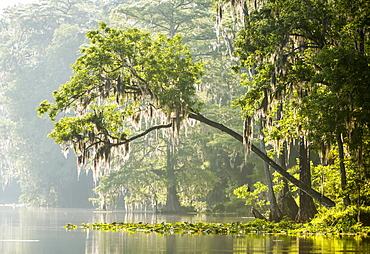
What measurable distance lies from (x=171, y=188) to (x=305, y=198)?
22.7m

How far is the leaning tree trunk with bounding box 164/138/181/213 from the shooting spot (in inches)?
1774

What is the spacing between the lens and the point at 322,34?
18.6 metres

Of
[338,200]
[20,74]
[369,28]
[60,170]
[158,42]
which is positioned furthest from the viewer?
[20,74]

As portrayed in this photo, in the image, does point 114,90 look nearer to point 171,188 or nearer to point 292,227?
point 292,227

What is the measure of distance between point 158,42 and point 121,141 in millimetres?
3744

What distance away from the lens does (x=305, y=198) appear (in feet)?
78.2

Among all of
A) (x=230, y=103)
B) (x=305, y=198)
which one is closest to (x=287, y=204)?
(x=305, y=198)

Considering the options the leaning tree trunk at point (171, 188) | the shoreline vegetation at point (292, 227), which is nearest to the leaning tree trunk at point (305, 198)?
the shoreline vegetation at point (292, 227)

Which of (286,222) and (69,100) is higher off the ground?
(69,100)

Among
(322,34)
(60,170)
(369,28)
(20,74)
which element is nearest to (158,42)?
(322,34)

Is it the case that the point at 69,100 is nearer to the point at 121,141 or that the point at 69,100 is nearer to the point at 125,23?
the point at 121,141

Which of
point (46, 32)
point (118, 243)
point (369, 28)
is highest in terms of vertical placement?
point (46, 32)

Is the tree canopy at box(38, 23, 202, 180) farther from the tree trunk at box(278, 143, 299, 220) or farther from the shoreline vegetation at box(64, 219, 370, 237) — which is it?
the tree trunk at box(278, 143, 299, 220)

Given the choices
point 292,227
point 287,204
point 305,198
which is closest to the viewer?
point 292,227
